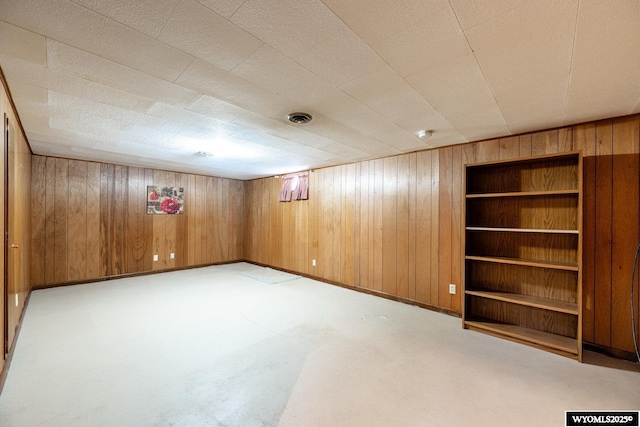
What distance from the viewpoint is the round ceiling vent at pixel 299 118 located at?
2.45 meters

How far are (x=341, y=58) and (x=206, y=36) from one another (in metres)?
0.75

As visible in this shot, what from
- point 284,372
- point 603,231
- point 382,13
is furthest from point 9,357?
point 603,231

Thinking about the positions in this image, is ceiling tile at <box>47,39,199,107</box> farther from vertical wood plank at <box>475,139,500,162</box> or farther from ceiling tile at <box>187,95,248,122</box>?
vertical wood plank at <box>475,139,500,162</box>

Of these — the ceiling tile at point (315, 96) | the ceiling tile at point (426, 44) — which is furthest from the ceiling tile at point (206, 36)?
the ceiling tile at point (426, 44)

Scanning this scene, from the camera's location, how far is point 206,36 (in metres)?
1.40

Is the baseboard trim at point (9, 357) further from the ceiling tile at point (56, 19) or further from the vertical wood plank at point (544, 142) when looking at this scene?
the vertical wood plank at point (544, 142)

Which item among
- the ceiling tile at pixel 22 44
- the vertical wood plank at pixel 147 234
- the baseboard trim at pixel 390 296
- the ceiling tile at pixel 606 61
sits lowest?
the baseboard trim at pixel 390 296

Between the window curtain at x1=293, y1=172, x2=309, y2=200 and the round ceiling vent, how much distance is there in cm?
279

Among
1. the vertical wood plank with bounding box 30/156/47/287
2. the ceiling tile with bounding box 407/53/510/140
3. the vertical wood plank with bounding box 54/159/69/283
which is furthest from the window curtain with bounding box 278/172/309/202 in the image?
the vertical wood plank with bounding box 30/156/47/287

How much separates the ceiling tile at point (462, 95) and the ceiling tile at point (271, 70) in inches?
30.2

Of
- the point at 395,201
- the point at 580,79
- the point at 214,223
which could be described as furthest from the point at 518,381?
the point at 214,223

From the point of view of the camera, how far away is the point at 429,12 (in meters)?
1.23

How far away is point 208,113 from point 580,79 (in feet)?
9.33

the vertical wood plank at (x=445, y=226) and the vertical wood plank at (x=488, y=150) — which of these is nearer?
the vertical wood plank at (x=488, y=150)
